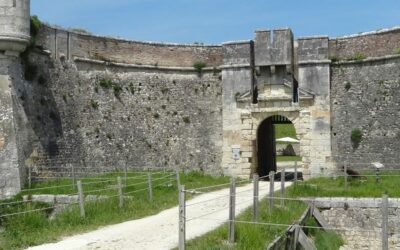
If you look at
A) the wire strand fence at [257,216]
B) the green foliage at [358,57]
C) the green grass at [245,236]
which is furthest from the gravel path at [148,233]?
the green foliage at [358,57]

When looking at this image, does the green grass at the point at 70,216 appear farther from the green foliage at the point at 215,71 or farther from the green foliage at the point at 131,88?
the green foliage at the point at 215,71

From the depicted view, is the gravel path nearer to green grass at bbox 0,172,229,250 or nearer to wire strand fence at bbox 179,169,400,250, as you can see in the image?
wire strand fence at bbox 179,169,400,250

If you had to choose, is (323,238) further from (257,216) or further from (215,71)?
(215,71)

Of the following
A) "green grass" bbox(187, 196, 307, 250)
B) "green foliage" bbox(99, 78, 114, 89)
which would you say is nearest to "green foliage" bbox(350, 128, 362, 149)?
"green grass" bbox(187, 196, 307, 250)

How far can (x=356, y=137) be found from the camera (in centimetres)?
2078

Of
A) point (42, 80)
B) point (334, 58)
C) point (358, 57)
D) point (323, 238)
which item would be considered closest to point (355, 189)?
point (323, 238)

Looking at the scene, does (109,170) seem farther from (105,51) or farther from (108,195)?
(108,195)

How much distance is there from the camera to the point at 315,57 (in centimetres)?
2150

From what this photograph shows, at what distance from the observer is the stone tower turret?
16.0 meters

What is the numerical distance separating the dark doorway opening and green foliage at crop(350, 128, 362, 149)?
15.5 feet

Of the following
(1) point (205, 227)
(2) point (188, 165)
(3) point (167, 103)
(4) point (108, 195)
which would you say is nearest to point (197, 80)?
(3) point (167, 103)

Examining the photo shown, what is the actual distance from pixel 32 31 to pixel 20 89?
99.9 inches

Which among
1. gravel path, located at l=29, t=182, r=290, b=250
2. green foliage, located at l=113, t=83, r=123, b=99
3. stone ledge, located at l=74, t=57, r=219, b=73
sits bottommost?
gravel path, located at l=29, t=182, r=290, b=250

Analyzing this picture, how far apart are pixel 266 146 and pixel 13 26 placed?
46.8 ft
